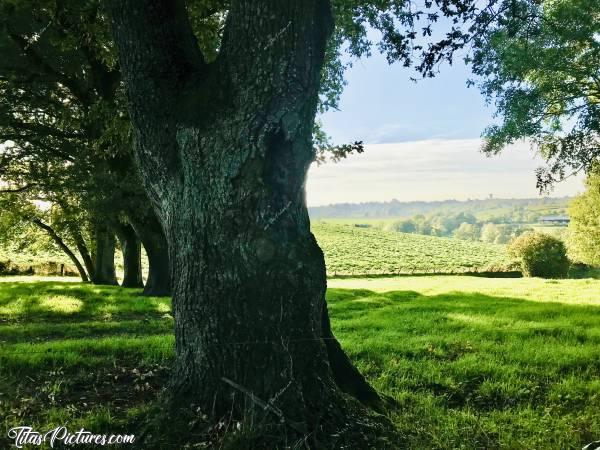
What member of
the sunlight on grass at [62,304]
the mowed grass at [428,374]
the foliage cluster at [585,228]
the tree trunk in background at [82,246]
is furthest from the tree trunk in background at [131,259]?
the foliage cluster at [585,228]

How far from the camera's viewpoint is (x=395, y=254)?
218ft

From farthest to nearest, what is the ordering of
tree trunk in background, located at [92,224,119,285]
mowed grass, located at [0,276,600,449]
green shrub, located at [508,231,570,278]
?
green shrub, located at [508,231,570,278] → tree trunk in background, located at [92,224,119,285] → mowed grass, located at [0,276,600,449]

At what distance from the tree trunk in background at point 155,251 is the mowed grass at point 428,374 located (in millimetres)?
5833

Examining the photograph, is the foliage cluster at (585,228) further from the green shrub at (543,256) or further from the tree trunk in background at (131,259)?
the tree trunk in background at (131,259)

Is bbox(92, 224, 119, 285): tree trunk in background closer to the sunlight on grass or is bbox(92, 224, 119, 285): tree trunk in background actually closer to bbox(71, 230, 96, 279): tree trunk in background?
bbox(71, 230, 96, 279): tree trunk in background

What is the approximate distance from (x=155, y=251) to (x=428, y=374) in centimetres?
1373

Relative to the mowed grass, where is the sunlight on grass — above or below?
below

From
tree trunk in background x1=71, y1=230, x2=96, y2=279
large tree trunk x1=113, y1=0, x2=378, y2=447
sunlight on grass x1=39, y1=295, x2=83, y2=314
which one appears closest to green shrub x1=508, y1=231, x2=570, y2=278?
tree trunk in background x1=71, y1=230, x2=96, y2=279

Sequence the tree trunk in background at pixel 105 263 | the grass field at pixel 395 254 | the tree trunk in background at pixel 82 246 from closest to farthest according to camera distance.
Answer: the tree trunk in background at pixel 105 263 < the tree trunk in background at pixel 82 246 < the grass field at pixel 395 254

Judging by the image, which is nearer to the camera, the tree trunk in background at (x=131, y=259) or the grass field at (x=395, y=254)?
the tree trunk in background at (x=131, y=259)

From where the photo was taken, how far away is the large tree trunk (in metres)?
3.92

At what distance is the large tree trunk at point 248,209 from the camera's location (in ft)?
12.8

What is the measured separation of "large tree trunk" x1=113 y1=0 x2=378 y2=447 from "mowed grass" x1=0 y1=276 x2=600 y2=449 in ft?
3.20

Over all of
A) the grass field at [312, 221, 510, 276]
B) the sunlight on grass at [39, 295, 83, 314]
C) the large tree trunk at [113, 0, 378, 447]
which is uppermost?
the large tree trunk at [113, 0, 378, 447]
